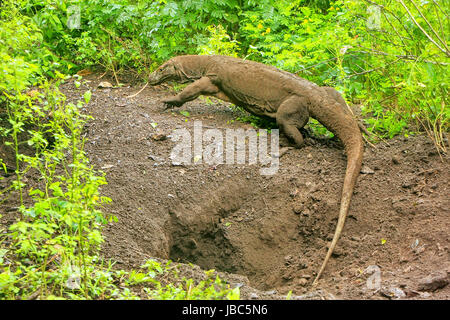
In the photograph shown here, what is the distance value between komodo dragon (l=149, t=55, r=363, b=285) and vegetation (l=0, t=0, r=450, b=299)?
40cm

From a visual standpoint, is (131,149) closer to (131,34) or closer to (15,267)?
(15,267)

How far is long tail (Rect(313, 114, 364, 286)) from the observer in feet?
14.6

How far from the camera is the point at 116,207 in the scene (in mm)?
4695

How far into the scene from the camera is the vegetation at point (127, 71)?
3174 mm

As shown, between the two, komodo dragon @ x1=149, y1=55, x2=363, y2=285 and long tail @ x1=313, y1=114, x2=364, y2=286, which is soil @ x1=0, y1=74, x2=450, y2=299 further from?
komodo dragon @ x1=149, y1=55, x2=363, y2=285

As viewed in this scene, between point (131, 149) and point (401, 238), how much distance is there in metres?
3.03

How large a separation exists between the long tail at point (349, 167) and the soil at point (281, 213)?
0.09 meters

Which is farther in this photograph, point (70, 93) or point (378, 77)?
point (70, 93)

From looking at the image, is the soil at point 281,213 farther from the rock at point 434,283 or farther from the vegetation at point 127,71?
the vegetation at point 127,71

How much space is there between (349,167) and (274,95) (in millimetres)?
1416

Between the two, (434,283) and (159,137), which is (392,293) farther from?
(159,137)
